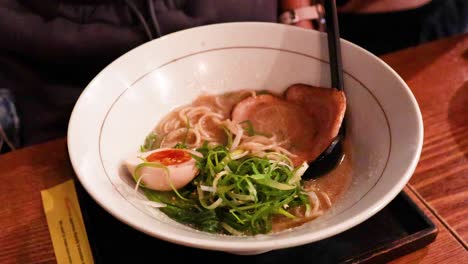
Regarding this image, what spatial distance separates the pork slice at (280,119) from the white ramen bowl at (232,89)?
98 millimetres

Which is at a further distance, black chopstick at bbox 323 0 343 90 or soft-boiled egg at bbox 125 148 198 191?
black chopstick at bbox 323 0 343 90

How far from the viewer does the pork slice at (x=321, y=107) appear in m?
1.15

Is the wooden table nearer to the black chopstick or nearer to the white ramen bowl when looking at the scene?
the white ramen bowl

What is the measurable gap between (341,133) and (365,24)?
1.19 meters

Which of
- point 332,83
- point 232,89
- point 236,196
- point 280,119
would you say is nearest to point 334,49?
point 332,83

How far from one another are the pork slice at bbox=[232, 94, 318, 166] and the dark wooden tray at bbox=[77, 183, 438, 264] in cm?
29

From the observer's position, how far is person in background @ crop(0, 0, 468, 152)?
146 cm

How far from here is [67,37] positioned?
57.7 inches

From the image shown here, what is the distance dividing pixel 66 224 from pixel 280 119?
671mm

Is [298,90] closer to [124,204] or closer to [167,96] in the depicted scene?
[167,96]

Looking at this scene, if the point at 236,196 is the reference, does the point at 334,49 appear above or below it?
above

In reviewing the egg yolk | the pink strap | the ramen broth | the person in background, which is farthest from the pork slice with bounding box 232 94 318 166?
the pink strap

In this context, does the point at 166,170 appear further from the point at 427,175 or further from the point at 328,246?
the point at 427,175

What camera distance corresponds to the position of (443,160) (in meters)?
1.24
